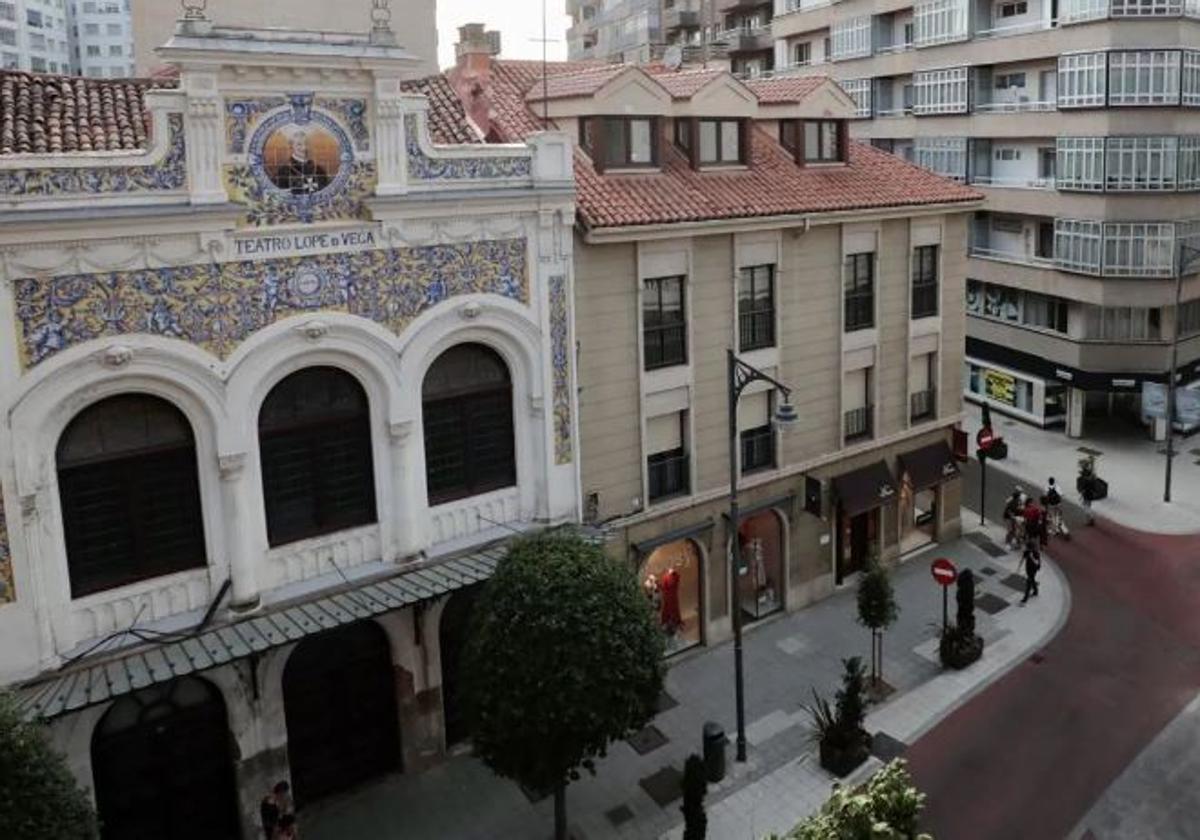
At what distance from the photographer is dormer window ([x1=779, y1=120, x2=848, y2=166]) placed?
27.2 meters

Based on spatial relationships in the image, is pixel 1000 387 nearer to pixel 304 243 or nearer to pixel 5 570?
pixel 304 243

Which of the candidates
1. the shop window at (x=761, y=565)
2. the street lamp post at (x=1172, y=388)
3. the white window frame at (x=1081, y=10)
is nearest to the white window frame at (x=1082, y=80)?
the white window frame at (x=1081, y=10)

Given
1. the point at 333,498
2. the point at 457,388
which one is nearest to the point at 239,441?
the point at 333,498

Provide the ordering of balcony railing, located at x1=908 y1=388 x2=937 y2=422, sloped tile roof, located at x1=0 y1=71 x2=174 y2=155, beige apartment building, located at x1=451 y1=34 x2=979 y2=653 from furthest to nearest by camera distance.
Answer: balcony railing, located at x1=908 y1=388 x2=937 y2=422
beige apartment building, located at x1=451 y1=34 x2=979 y2=653
sloped tile roof, located at x1=0 y1=71 x2=174 y2=155

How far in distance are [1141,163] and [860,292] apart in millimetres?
17301

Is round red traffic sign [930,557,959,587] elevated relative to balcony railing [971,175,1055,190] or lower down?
lower down

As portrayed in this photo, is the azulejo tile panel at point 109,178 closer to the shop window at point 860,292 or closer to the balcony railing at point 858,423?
the shop window at point 860,292

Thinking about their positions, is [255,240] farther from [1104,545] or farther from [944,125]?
[944,125]

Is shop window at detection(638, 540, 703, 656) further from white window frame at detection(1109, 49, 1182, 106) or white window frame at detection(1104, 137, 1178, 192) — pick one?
white window frame at detection(1109, 49, 1182, 106)

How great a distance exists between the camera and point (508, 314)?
20.0m

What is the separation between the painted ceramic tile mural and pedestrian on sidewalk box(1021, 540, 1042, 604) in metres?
23.4

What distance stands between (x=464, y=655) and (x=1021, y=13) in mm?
38271

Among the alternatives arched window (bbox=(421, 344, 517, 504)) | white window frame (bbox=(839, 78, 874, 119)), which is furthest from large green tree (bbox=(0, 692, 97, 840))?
white window frame (bbox=(839, 78, 874, 119))

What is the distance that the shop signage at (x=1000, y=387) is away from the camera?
44.2 metres
